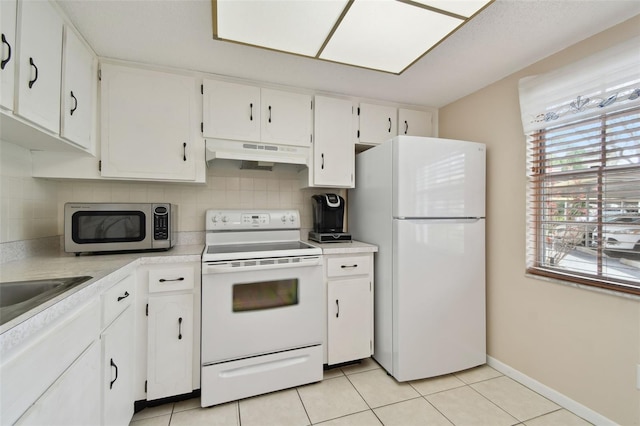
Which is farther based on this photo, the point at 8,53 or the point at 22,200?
the point at 22,200

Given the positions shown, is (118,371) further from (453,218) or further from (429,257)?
(453,218)

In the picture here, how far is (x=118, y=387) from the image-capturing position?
1317mm

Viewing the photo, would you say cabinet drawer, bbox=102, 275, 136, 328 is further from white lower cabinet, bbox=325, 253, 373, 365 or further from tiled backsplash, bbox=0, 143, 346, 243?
white lower cabinet, bbox=325, 253, 373, 365

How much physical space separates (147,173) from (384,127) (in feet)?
6.36

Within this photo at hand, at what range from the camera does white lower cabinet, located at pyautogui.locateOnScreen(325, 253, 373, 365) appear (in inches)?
77.9

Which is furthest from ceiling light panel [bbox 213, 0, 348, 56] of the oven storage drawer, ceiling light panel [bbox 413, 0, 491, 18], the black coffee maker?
the oven storage drawer

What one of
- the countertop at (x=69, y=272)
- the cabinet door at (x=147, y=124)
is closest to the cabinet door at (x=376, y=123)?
the countertop at (x=69, y=272)

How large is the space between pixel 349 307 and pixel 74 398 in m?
1.52

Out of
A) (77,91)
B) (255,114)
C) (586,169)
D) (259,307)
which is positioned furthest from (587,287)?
(77,91)

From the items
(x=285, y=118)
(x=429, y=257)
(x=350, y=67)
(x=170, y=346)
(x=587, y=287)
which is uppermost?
(x=350, y=67)

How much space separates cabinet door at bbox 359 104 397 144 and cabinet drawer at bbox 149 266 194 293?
67.8 inches

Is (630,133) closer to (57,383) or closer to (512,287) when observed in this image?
(512,287)

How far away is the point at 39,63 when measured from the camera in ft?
3.97

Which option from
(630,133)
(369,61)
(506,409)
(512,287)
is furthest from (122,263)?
(630,133)
